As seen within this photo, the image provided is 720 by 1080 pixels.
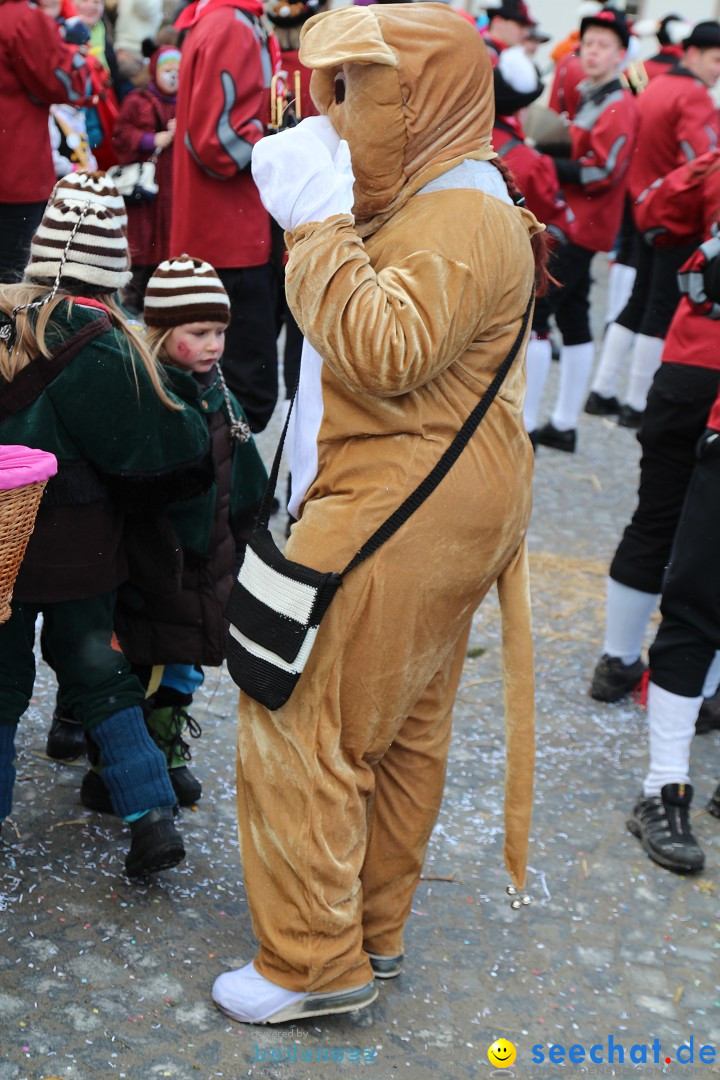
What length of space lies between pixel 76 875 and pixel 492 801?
1.31 meters

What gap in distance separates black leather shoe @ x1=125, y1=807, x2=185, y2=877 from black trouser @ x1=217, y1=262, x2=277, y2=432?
2.46 m

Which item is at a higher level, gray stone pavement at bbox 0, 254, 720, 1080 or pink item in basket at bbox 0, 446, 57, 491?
pink item in basket at bbox 0, 446, 57, 491

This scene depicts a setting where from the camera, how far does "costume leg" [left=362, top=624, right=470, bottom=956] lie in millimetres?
2846

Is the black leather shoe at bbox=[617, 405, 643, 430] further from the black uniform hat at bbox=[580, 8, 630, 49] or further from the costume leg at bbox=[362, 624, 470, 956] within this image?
the costume leg at bbox=[362, 624, 470, 956]

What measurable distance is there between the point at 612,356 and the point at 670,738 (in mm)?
4852

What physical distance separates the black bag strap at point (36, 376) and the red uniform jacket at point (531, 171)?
341cm

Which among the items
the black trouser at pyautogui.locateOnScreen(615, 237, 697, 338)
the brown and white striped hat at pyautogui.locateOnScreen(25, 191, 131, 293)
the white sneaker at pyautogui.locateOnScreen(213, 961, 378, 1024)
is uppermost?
the brown and white striped hat at pyautogui.locateOnScreen(25, 191, 131, 293)

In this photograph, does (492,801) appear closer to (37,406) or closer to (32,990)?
(32,990)

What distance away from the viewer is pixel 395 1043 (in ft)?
9.21

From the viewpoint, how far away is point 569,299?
7504 mm

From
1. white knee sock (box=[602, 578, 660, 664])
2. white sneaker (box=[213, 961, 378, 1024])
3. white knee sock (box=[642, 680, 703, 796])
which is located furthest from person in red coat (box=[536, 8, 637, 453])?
white sneaker (box=[213, 961, 378, 1024])

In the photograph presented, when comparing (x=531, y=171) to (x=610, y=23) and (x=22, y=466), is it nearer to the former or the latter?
(x=610, y=23)

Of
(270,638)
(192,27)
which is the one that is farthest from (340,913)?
(192,27)

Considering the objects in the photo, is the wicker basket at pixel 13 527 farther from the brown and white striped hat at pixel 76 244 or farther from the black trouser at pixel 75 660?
the brown and white striped hat at pixel 76 244
